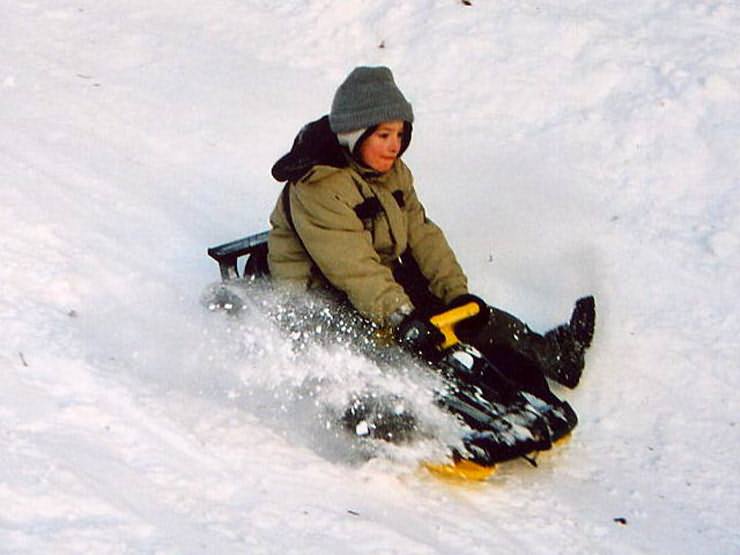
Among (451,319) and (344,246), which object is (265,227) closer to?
(344,246)

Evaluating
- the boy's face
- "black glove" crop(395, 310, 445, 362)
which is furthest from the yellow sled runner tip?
the boy's face

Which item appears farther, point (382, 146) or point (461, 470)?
point (382, 146)

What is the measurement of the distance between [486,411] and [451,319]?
41cm

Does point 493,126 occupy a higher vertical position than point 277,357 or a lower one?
higher

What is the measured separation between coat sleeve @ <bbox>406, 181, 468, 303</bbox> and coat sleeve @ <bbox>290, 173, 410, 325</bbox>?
37 centimetres

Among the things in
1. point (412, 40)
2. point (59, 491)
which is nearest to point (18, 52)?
point (412, 40)

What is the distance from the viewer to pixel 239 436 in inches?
157

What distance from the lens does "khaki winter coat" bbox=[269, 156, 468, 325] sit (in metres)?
4.33

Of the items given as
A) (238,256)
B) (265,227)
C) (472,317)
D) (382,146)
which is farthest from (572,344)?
(265,227)

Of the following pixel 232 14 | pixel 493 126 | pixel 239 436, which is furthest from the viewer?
pixel 232 14

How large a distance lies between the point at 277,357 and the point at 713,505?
1756 millimetres

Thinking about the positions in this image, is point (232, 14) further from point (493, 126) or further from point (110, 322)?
point (110, 322)

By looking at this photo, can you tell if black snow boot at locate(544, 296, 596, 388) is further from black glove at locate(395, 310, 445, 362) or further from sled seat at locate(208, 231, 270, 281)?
sled seat at locate(208, 231, 270, 281)

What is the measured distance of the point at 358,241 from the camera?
173 inches
